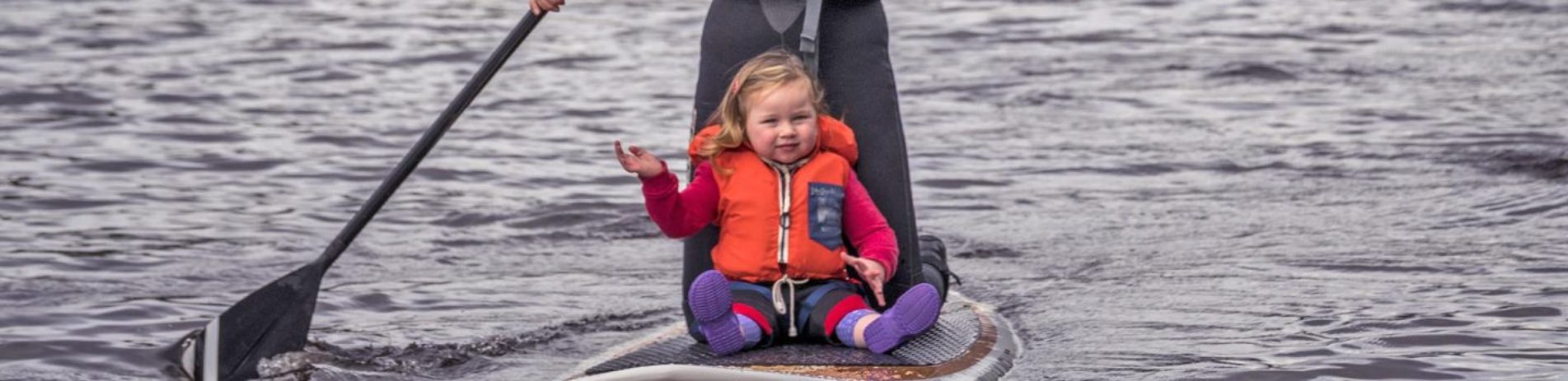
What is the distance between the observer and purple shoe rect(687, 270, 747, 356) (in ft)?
17.5

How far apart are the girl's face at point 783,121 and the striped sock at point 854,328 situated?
17.4 inches

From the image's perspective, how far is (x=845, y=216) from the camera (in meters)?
5.75

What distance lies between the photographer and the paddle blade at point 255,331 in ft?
21.7

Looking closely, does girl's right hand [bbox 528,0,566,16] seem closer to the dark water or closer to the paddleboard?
the paddleboard

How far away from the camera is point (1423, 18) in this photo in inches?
685

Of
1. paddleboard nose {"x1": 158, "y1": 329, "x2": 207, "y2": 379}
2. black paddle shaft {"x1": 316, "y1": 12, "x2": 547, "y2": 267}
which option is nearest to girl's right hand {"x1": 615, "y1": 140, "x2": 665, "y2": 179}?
black paddle shaft {"x1": 316, "y1": 12, "x2": 547, "y2": 267}

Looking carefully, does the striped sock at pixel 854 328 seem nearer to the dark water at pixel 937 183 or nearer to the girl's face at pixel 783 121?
the girl's face at pixel 783 121

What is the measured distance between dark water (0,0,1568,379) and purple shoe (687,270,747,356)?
1396 millimetres

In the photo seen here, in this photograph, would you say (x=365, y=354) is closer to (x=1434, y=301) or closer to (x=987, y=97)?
(x=1434, y=301)

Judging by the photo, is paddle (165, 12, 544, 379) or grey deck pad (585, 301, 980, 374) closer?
grey deck pad (585, 301, 980, 374)

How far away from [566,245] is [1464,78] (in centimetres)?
713

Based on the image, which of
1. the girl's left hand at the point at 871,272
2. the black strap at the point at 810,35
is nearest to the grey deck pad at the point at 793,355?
the girl's left hand at the point at 871,272

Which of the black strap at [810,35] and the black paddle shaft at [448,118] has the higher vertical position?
the black strap at [810,35]

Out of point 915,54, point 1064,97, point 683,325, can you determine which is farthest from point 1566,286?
point 915,54
